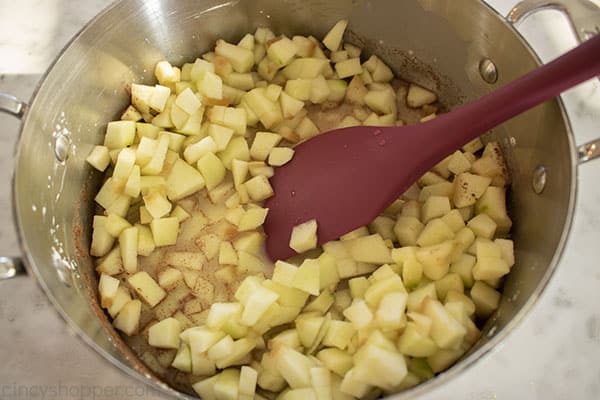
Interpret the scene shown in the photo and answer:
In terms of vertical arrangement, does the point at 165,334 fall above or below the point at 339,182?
below

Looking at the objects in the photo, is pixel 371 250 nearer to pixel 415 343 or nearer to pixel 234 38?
pixel 415 343

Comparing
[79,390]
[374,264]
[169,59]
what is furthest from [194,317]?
[169,59]

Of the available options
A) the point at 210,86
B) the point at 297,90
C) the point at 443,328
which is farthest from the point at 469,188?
the point at 210,86

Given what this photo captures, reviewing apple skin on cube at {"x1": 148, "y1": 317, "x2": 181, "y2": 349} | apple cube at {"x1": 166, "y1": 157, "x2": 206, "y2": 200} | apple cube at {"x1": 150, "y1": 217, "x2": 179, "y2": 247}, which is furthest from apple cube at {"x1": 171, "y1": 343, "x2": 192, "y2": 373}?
apple cube at {"x1": 166, "y1": 157, "x2": 206, "y2": 200}

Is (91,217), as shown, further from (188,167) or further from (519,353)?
(519,353)

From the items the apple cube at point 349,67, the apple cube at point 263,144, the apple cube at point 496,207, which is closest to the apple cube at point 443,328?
the apple cube at point 496,207

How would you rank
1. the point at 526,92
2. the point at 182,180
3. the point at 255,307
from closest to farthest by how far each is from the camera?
1. the point at 526,92
2. the point at 255,307
3. the point at 182,180
